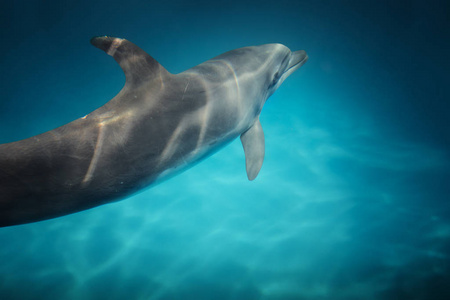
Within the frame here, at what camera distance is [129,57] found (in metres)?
2.77

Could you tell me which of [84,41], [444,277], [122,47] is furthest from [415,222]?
[84,41]

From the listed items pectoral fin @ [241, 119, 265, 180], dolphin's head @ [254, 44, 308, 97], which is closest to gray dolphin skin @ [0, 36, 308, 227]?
dolphin's head @ [254, 44, 308, 97]

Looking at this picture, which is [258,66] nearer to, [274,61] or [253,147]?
[274,61]

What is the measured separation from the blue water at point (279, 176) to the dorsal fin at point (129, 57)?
459cm

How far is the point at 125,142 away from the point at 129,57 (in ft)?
3.24

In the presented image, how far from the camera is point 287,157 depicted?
7.99 metres

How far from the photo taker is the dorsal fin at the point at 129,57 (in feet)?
8.94

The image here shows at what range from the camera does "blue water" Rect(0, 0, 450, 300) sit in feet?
20.1

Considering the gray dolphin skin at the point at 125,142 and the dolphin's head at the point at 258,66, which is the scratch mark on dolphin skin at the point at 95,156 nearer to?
the gray dolphin skin at the point at 125,142

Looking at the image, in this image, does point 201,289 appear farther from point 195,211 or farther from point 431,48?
point 431,48

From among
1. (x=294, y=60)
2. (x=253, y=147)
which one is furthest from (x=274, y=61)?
(x=253, y=147)

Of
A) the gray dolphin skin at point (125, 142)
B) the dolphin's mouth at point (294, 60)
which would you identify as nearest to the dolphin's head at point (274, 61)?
the dolphin's mouth at point (294, 60)

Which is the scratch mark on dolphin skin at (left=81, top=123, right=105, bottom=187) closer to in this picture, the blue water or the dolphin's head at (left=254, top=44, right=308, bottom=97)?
the dolphin's head at (left=254, top=44, right=308, bottom=97)

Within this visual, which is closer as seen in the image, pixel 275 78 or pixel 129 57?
→ pixel 129 57
